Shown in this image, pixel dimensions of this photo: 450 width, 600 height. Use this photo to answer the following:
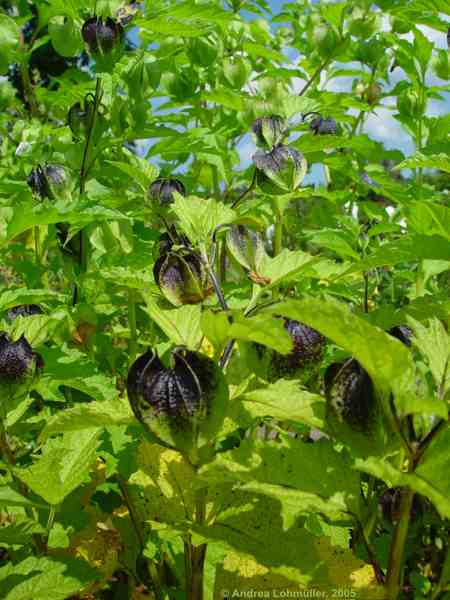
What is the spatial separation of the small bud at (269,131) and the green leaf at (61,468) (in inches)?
26.2

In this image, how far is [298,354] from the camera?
0.76 metres

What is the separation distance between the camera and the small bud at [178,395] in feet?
1.82

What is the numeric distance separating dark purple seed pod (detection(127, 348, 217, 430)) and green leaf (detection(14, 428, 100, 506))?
20cm

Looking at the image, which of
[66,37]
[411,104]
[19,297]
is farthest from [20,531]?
[411,104]

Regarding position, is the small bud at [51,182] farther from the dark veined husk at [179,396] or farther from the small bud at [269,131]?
the dark veined husk at [179,396]

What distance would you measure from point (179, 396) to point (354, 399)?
6.2 inches

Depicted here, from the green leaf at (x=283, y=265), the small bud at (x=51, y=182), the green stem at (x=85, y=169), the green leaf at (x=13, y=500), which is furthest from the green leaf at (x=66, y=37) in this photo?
the green leaf at (x=13, y=500)

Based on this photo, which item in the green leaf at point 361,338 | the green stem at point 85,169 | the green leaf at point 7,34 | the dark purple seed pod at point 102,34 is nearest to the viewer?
the green leaf at point 361,338

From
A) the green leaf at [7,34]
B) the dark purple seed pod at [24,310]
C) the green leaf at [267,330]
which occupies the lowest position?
the dark purple seed pod at [24,310]

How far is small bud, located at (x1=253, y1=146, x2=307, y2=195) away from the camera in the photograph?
1.05 m

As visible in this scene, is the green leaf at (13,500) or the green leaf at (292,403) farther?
the green leaf at (13,500)

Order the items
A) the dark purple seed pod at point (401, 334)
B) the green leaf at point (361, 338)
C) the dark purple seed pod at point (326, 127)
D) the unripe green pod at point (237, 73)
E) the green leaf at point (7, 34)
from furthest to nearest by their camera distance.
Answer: the dark purple seed pod at point (326, 127), the unripe green pod at point (237, 73), the green leaf at point (7, 34), the dark purple seed pod at point (401, 334), the green leaf at point (361, 338)

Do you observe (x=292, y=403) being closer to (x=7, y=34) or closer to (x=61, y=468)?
(x=61, y=468)

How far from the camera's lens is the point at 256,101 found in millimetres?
1407
